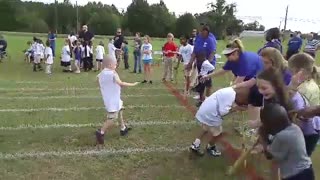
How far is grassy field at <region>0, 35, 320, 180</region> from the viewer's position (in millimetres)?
5992

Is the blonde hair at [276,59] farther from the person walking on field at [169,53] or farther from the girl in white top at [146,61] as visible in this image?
the person walking on field at [169,53]

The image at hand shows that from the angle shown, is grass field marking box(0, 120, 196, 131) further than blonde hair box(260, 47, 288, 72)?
Yes

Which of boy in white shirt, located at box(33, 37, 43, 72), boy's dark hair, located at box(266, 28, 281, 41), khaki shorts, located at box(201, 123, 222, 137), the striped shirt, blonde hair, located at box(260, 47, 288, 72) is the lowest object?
boy in white shirt, located at box(33, 37, 43, 72)

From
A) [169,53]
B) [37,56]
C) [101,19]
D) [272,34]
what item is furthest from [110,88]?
[101,19]

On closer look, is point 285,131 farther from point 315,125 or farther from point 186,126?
point 186,126

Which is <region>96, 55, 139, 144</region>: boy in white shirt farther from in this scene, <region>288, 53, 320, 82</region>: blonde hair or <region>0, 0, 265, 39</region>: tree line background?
<region>0, 0, 265, 39</region>: tree line background

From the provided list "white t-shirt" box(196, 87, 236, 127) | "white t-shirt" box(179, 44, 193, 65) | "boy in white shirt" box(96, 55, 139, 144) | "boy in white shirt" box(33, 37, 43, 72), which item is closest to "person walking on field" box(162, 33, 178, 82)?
"white t-shirt" box(179, 44, 193, 65)

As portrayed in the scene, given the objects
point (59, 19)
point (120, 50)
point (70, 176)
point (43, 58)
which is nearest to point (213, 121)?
point (70, 176)

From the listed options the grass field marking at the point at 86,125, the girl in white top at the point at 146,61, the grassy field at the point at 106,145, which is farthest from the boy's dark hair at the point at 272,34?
the girl in white top at the point at 146,61

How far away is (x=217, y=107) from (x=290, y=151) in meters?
2.31

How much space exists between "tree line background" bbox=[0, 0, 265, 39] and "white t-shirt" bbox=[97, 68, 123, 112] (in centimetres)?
6255

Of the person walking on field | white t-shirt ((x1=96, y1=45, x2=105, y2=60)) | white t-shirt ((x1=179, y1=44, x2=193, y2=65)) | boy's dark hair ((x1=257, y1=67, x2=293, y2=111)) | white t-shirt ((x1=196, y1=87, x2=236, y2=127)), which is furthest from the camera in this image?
white t-shirt ((x1=96, y1=45, x2=105, y2=60))

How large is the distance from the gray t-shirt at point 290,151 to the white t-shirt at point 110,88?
3.92 meters

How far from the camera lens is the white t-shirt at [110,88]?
7.06 meters
